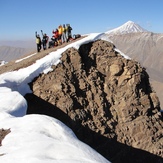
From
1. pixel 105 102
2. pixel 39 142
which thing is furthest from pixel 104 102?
pixel 39 142

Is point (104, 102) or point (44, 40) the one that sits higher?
point (44, 40)

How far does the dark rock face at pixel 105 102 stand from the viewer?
19.6 m

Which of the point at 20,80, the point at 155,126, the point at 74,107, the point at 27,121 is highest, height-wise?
the point at 27,121

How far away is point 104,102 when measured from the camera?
21828mm

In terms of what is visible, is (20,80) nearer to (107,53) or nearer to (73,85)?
(73,85)

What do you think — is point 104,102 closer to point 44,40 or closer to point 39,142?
point 44,40

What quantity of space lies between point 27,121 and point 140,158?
1374 cm

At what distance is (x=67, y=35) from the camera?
87.8 feet

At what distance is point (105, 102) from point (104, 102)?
0.54 feet

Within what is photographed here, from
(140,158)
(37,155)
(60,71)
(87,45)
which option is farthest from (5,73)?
(37,155)

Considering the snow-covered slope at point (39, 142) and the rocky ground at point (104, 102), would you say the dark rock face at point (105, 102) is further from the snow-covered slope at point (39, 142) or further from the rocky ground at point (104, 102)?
the snow-covered slope at point (39, 142)

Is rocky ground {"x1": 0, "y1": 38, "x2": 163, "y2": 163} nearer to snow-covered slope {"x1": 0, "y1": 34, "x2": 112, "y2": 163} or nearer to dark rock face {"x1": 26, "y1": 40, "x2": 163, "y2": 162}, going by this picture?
dark rock face {"x1": 26, "y1": 40, "x2": 163, "y2": 162}

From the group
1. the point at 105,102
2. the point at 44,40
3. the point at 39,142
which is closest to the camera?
the point at 39,142

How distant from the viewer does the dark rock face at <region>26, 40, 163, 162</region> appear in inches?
772
